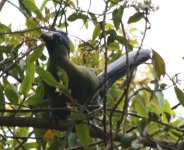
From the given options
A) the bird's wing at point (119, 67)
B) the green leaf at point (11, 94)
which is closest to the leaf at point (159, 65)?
the bird's wing at point (119, 67)

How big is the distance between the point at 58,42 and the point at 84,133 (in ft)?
1.87

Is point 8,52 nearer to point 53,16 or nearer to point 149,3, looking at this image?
point 53,16

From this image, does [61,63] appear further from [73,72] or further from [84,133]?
[84,133]

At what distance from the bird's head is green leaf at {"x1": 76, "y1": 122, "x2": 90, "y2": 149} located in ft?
1.62

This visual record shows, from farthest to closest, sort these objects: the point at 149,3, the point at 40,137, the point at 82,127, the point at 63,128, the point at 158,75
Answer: the point at 40,137 → the point at 63,128 → the point at 82,127 → the point at 158,75 → the point at 149,3

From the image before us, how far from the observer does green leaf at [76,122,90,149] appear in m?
1.54

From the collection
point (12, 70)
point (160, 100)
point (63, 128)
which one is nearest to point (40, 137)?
point (63, 128)

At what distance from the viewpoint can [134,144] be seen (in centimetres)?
108

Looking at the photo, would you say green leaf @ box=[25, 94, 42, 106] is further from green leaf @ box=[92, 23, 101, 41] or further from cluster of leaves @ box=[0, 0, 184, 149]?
green leaf @ box=[92, 23, 101, 41]

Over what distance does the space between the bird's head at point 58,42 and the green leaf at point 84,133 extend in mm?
492

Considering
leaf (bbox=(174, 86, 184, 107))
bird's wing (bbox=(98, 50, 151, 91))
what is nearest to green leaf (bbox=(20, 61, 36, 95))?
bird's wing (bbox=(98, 50, 151, 91))

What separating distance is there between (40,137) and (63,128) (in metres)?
0.15

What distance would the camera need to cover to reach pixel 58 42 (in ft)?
6.57

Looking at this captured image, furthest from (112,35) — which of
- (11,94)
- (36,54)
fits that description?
(11,94)
